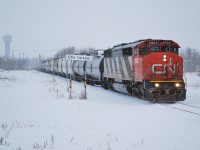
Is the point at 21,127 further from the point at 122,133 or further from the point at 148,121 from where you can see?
the point at 148,121

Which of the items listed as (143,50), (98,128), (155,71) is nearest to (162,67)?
(155,71)

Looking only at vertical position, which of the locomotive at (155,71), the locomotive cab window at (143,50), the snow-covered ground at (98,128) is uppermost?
the locomotive cab window at (143,50)

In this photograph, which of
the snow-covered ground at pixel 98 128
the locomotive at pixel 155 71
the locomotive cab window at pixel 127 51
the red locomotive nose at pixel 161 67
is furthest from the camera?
the locomotive cab window at pixel 127 51

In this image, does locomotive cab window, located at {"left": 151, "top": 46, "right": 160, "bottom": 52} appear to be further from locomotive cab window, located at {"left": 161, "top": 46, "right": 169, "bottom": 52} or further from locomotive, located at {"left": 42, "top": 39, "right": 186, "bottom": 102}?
locomotive cab window, located at {"left": 161, "top": 46, "right": 169, "bottom": 52}

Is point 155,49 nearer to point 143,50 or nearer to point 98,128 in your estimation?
point 143,50

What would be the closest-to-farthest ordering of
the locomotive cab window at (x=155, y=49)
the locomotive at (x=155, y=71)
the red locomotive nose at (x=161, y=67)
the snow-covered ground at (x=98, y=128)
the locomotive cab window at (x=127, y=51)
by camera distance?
the snow-covered ground at (x=98, y=128), the locomotive at (x=155, y=71), the red locomotive nose at (x=161, y=67), the locomotive cab window at (x=155, y=49), the locomotive cab window at (x=127, y=51)

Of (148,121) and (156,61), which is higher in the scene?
(156,61)

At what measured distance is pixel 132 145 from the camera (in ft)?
22.9

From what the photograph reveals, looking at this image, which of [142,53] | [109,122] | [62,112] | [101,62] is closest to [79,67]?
[101,62]

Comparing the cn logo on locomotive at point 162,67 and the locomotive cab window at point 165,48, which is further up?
the locomotive cab window at point 165,48

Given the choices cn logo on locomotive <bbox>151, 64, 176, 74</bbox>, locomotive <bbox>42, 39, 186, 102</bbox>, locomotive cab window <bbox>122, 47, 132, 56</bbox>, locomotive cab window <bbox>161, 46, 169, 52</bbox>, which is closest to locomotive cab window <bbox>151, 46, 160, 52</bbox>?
locomotive <bbox>42, 39, 186, 102</bbox>

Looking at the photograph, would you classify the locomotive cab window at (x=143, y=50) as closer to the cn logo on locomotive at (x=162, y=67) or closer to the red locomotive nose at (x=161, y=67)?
the red locomotive nose at (x=161, y=67)

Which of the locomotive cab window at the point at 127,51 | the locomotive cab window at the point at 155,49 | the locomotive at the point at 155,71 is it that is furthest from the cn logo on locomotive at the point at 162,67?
the locomotive cab window at the point at 127,51

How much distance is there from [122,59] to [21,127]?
1119 centimetres
